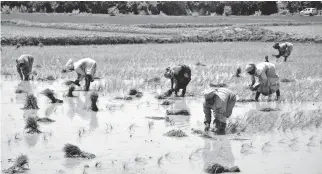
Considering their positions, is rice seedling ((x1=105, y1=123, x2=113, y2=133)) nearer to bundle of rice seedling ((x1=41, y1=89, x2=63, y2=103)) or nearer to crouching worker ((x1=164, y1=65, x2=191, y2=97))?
bundle of rice seedling ((x1=41, y1=89, x2=63, y2=103))

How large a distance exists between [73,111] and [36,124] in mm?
1809

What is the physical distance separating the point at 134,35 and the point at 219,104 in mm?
19907

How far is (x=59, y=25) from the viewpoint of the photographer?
30.7 m

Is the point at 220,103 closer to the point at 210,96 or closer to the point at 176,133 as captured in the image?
the point at 210,96

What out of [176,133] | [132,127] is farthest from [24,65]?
[176,133]

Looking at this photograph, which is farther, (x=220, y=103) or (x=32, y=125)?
(x=32, y=125)

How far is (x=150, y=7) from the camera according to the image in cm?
4872

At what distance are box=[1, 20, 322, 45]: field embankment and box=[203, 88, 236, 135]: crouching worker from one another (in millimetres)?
16904

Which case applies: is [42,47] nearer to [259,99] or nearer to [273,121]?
[259,99]

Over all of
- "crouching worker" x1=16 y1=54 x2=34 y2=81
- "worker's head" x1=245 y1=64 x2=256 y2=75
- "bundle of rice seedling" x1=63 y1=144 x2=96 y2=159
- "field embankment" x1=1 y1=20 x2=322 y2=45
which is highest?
"worker's head" x1=245 y1=64 x2=256 y2=75

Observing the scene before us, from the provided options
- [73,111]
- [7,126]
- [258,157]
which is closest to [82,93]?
[73,111]

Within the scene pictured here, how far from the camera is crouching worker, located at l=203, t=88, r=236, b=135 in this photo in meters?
7.41

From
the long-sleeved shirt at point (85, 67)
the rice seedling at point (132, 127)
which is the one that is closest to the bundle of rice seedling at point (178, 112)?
the rice seedling at point (132, 127)

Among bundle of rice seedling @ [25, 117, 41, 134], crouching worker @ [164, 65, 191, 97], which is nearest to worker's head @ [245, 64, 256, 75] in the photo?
crouching worker @ [164, 65, 191, 97]
